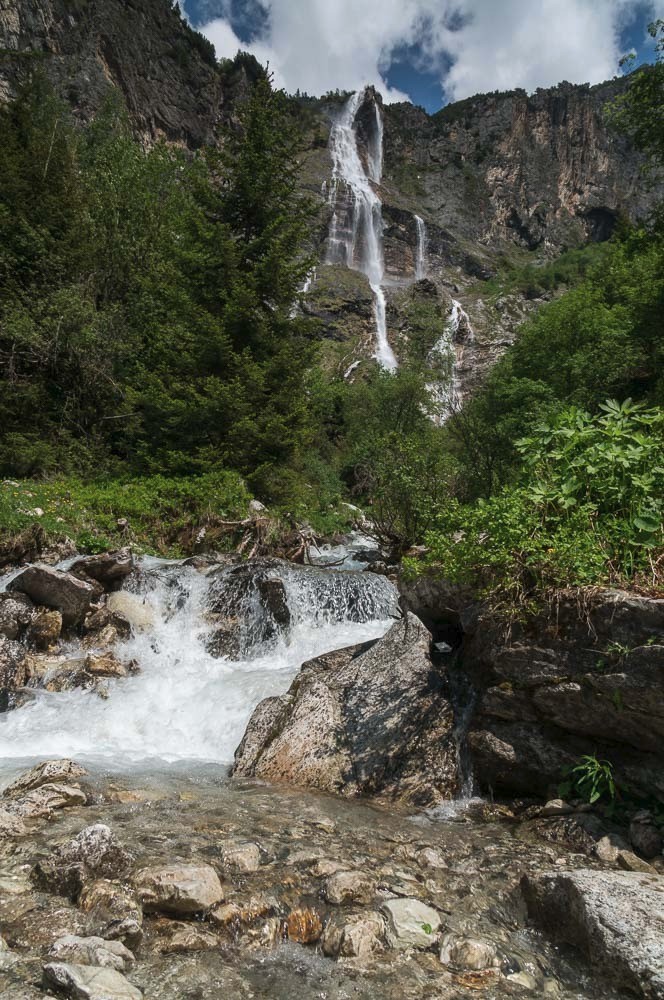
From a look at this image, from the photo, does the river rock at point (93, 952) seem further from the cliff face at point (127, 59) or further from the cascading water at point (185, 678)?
the cliff face at point (127, 59)

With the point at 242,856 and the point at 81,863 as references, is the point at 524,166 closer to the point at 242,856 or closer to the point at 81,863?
the point at 242,856

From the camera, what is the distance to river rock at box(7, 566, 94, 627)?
938 centimetres

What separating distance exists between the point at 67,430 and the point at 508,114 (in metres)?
114

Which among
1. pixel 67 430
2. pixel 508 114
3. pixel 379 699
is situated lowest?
pixel 379 699

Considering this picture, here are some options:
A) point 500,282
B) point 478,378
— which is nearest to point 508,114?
point 500,282

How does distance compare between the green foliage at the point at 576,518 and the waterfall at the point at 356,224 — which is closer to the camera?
the green foliage at the point at 576,518

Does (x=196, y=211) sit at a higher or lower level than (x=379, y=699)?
higher

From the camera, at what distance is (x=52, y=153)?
Result: 71.4ft

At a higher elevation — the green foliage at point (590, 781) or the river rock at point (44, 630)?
the river rock at point (44, 630)

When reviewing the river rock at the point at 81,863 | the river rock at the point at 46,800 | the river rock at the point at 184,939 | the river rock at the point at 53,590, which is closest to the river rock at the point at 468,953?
the river rock at the point at 184,939

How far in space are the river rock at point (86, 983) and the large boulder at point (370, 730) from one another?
334 cm

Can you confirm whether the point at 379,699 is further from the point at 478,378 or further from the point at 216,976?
the point at 478,378

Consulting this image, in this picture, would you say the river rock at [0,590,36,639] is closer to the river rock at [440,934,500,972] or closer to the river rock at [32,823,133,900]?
the river rock at [32,823,133,900]

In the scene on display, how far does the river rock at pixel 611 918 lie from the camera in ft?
8.73
